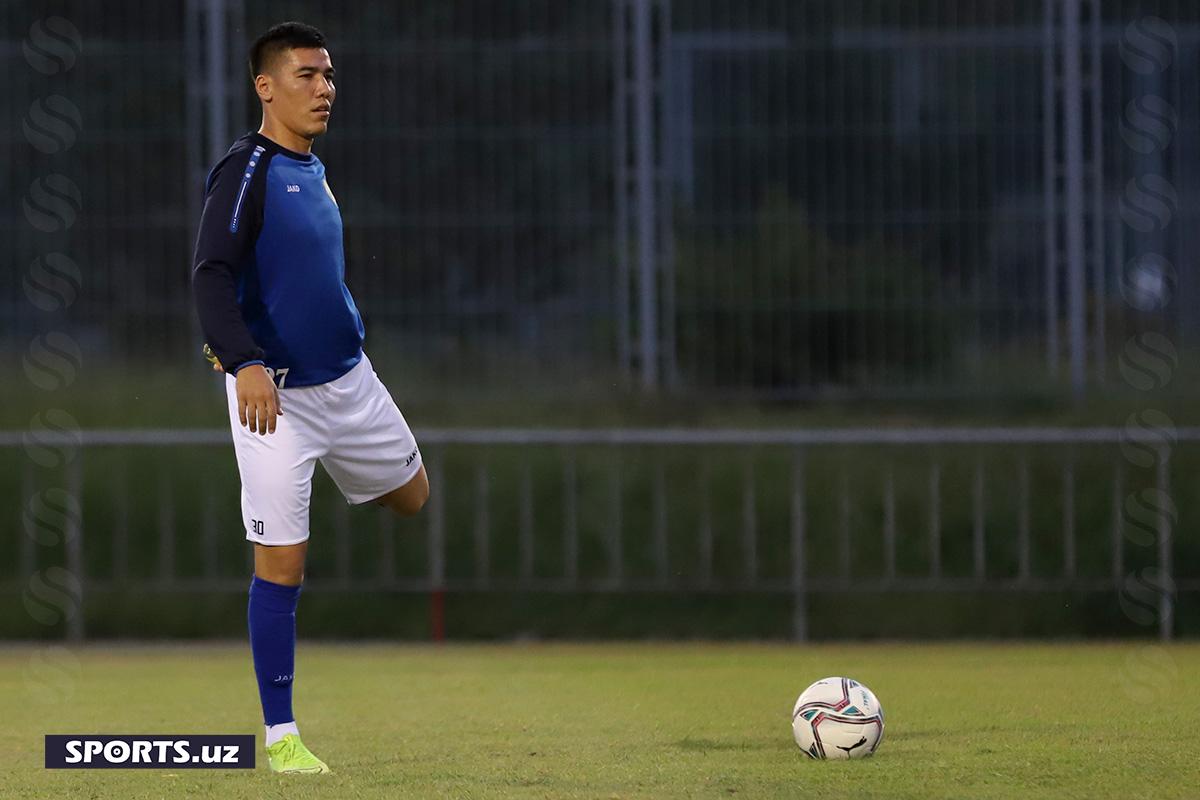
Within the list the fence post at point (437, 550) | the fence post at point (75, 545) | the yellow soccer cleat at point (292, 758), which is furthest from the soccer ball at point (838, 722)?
the fence post at point (75, 545)

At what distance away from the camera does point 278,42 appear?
579 cm

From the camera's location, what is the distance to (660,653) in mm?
9586

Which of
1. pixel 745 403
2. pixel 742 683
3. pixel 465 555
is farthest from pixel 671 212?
pixel 742 683

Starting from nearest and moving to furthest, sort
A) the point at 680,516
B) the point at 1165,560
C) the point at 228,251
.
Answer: the point at 228,251, the point at 1165,560, the point at 680,516

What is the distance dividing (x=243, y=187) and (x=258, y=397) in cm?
56

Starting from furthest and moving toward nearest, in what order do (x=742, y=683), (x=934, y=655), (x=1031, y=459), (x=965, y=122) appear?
1. (x=965, y=122)
2. (x=1031, y=459)
3. (x=934, y=655)
4. (x=742, y=683)

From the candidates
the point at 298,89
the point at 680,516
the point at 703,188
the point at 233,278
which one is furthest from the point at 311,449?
the point at 703,188

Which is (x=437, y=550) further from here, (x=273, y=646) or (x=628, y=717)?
(x=273, y=646)

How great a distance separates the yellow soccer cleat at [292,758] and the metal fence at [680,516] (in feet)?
14.1

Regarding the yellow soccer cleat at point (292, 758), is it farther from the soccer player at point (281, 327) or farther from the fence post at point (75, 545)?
the fence post at point (75, 545)

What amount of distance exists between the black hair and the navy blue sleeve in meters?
0.26

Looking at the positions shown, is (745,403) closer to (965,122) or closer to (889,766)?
(965,122)

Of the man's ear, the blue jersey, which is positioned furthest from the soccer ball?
the man's ear

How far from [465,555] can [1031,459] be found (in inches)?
105
